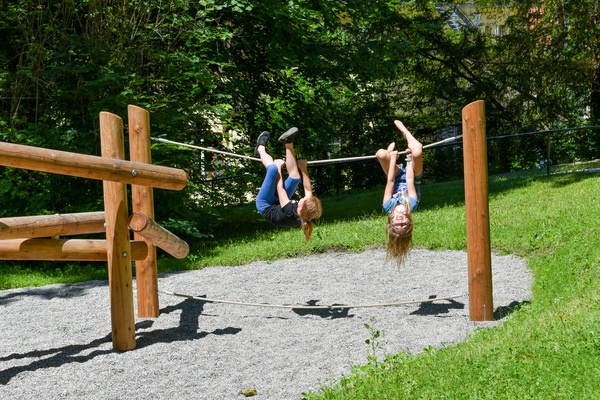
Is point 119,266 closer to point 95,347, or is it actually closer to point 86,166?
point 95,347

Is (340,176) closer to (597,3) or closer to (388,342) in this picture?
(597,3)

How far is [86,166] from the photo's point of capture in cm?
642

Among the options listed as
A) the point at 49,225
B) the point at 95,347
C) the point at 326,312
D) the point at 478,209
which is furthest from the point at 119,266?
the point at 478,209

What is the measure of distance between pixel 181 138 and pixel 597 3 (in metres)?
13.5

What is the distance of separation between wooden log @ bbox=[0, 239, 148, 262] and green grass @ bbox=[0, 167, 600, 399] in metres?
2.67

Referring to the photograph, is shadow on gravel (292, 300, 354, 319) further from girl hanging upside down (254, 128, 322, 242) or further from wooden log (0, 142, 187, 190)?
wooden log (0, 142, 187, 190)

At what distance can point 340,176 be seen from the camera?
2039 cm

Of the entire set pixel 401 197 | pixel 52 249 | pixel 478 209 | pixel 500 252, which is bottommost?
pixel 500 252

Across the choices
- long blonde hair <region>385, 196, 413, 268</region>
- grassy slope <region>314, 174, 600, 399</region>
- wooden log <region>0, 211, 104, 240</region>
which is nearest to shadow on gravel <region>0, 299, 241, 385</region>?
wooden log <region>0, 211, 104, 240</region>

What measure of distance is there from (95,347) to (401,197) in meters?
3.17

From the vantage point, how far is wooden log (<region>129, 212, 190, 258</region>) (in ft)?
23.1

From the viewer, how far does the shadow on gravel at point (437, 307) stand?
7.94 metres

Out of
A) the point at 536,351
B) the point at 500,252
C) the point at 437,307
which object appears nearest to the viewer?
the point at 536,351

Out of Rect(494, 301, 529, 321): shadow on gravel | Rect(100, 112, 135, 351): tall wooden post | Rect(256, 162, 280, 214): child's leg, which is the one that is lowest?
Rect(494, 301, 529, 321): shadow on gravel
